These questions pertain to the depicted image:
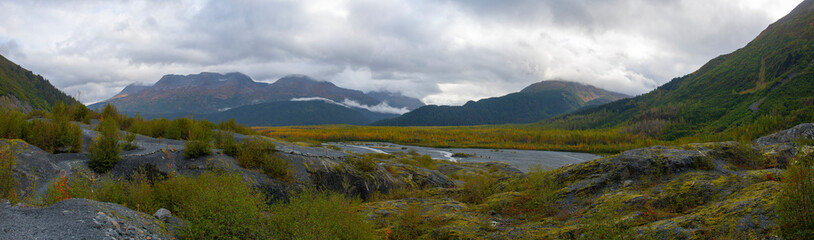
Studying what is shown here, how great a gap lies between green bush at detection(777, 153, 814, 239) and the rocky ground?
0.34 metres

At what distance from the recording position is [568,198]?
33.6 feet

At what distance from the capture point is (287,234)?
19.7 feet

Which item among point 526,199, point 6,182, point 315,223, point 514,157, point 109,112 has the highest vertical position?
point 109,112

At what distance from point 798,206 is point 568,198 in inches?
214

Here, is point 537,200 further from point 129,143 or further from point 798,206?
point 129,143

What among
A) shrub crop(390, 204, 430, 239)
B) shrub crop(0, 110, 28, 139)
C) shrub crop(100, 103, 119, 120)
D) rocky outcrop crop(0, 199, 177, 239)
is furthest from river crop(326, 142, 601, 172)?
rocky outcrop crop(0, 199, 177, 239)

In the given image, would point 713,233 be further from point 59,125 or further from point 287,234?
point 59,125

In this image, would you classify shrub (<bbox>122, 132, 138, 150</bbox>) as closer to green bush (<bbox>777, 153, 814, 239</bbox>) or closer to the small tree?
the small tree

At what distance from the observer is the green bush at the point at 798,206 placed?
4781 mm

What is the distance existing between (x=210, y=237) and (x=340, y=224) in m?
2.25

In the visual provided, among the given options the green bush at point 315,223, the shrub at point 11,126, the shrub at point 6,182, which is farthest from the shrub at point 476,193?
the shrub at point 11,126

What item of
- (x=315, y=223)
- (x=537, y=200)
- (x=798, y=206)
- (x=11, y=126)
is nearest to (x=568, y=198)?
(x=537, y=200)

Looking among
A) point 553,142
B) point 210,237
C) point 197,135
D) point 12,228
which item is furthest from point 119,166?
point 553,142

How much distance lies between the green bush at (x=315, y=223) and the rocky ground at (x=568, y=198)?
162cm
